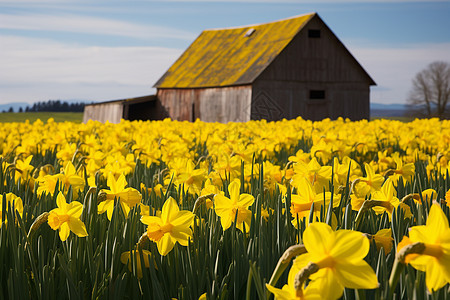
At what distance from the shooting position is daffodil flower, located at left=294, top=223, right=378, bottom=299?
958 mm

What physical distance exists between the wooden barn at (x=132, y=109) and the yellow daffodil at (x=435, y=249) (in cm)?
3271

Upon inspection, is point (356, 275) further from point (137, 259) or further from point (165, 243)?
point (137, 259)

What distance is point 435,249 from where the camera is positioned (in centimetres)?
99

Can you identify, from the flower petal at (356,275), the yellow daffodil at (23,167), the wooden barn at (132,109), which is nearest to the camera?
the flower petal at (356,275)

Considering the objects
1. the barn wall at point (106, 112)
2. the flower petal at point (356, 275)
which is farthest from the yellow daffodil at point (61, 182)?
the barn wall at point (106, 112)

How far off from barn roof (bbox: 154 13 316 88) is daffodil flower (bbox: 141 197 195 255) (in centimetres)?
2585

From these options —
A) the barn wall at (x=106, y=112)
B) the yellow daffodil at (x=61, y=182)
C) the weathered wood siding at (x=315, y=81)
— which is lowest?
the yellow daffodil at (x=61, y=182)

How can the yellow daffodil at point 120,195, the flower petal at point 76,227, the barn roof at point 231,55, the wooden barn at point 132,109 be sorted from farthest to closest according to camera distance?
the wooden barn at point 132,109 → the barn roof at point 231,55 → the yellow daffodil at point 120,195 → the flower petal at point 76,227

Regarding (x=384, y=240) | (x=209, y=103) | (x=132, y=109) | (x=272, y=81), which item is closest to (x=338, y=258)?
(x=384, y=240)

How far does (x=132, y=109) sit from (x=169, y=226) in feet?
114

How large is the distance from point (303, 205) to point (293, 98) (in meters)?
27.8

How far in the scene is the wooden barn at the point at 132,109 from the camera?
1313 inches

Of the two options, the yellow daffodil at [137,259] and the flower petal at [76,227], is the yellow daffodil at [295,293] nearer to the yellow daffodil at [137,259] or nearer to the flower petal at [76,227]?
the yellow daffodil at [137,259]

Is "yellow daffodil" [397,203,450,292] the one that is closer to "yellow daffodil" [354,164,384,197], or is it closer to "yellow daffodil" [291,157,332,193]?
"yellow daffodil" [354,164,384,197]
